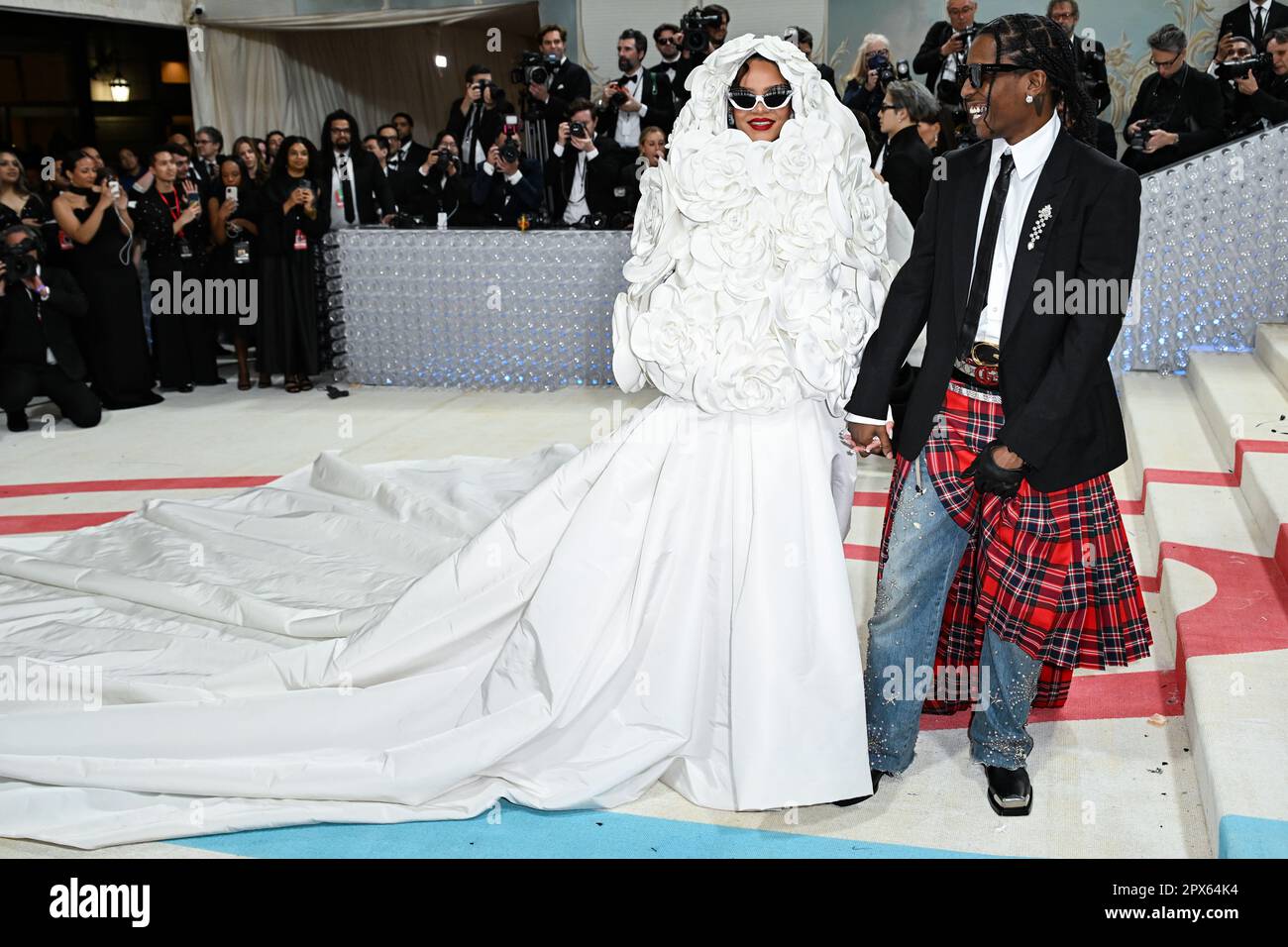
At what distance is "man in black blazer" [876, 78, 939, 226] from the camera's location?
4.69 metres

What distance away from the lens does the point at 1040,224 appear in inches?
84.9

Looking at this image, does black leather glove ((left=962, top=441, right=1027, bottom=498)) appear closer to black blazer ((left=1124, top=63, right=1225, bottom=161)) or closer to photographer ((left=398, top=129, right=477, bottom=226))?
black blazer ((left=1124, top=63, right=1225, bottom=161))

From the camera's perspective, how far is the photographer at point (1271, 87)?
5.70 m

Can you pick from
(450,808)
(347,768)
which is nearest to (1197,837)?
(450,808)

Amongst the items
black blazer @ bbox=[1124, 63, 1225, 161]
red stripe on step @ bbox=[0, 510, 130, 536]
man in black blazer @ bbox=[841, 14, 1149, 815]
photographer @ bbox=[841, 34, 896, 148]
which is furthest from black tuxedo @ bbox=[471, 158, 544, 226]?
man in black blazer @ bbox=[841, 14, 1149, 815]

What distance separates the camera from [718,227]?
246 centimetres

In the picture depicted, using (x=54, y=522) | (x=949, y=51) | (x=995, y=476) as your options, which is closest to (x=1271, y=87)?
(x=949, y=51)

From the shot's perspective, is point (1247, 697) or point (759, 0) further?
point (759, 0)

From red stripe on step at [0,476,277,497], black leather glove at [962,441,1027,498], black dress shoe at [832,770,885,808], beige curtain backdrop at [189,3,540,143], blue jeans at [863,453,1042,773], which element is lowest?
black dress shoe at [832,770,885,808]

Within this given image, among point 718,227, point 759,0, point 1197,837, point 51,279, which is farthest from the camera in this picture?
point 759,0

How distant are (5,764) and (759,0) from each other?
323 inches

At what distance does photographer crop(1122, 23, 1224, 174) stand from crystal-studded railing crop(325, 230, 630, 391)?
8.85 feet

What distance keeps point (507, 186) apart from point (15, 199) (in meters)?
2.57

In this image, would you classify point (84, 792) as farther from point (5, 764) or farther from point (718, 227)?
point (718, 227)
